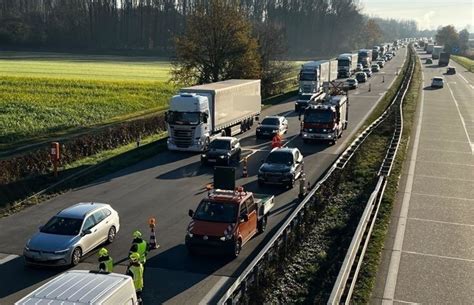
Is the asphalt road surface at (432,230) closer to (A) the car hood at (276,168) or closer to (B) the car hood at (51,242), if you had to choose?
(A) the car hood at (276,168)

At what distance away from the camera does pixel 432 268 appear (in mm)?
16562

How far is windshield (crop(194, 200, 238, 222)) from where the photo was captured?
59.3ft

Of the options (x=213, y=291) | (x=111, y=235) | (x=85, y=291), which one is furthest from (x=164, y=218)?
(x=85, y=291)

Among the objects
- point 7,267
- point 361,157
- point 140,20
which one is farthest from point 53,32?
point 7,267

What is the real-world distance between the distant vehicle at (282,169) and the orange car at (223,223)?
657 cm

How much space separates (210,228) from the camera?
1770cm

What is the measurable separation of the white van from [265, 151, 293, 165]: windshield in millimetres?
16462

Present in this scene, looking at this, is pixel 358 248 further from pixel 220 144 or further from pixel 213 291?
pixel 220 144

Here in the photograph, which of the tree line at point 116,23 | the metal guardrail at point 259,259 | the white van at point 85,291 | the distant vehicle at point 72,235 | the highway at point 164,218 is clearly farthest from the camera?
the tree line at point 116,23

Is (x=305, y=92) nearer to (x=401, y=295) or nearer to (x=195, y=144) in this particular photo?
(x=195, y=144)

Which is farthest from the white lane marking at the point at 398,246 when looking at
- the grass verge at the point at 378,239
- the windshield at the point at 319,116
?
the windshield at the point at 319,116

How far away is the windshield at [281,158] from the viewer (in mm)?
27281

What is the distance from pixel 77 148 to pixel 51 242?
54.0 ft

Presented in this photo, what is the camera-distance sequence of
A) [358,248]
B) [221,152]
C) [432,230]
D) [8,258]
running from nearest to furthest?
[358,248]
[8,258]
[432,230]
[221,152]
